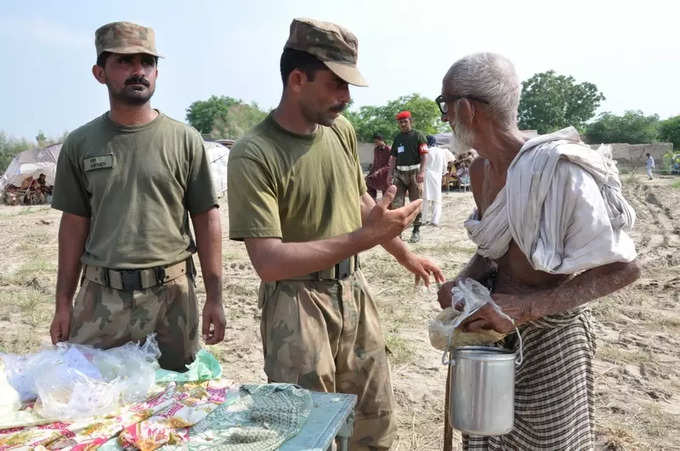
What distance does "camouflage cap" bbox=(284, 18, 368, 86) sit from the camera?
206 cm

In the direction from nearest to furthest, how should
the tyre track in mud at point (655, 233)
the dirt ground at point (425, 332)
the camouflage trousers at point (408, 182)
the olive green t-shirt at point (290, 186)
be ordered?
the olive green t-shirt at point (290, 186) → the dirt ground at point (425, 332) → the tyre track in mud at point (655, 233) → the camouflage trousers at point (408, 182)

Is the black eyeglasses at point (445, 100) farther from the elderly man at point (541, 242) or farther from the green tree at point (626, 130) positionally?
the green tree at point (626, 130)

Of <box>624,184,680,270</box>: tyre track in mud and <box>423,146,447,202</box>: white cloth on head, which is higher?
<box>423,146,447,202</box>: white cloth on head

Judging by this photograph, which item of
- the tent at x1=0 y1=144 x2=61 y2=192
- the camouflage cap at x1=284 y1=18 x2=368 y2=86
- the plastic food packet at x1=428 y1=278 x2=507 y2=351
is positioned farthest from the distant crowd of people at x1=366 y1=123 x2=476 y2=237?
the tent at x1=0 y1=144 x2=61 y2=192

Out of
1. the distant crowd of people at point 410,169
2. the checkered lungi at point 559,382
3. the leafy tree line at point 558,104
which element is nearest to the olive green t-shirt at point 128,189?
the checkered lungi at point 559,382

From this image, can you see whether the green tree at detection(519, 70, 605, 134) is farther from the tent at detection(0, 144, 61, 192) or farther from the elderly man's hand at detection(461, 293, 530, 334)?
the elderly man's hand at detection(461, 293, 530, 334)

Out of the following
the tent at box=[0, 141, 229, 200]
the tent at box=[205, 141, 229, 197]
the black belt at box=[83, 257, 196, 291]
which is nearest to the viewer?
the black belt at box=[83, 257, 196, 291]

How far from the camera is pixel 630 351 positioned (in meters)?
4.37

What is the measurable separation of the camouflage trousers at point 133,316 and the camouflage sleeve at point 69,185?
0.33m

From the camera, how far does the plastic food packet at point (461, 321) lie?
1811 millimetres

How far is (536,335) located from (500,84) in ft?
2.81

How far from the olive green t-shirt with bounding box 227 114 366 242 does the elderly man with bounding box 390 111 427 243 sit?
6.00 m

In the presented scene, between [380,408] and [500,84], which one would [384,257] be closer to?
[380,408]

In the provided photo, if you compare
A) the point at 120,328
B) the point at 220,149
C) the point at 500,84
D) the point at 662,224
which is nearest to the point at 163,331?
the point at 120,328
